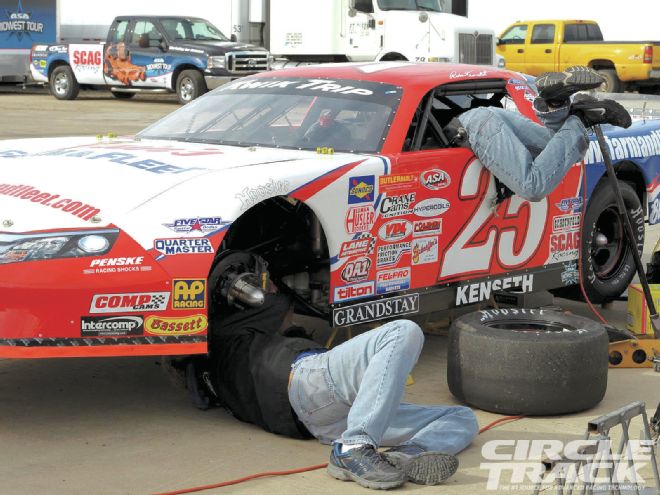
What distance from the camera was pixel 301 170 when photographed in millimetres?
5277

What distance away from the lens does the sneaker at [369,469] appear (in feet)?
13.8

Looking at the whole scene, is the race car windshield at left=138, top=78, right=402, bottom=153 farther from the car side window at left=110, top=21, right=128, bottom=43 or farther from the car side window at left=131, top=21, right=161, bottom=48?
the car side window at left=110, top=21, right=128, bottom=43

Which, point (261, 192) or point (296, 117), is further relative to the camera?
point (296, 117)

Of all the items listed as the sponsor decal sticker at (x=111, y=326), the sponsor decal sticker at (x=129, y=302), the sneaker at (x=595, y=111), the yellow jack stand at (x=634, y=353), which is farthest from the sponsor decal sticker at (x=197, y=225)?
the yellow jack stand at (x=634, y=353)

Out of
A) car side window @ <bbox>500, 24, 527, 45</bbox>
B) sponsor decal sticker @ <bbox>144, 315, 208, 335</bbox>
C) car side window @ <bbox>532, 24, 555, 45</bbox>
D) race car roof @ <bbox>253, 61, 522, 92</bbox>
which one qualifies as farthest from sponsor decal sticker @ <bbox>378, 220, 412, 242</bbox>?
car side window @ <bbox>500, 24, 527, 45</bbox>

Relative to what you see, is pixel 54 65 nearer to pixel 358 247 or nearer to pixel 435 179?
pixel 435 179

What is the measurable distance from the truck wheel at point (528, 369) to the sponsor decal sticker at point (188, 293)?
127 centimetres

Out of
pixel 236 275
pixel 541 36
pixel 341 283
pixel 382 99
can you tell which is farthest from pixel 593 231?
pixel 541 36

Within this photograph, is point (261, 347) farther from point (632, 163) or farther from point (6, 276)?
point (632, 163)

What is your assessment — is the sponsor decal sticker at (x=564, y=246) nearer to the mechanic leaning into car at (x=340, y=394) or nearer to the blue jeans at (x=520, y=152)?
the blue jeans at (x=520, y=152)

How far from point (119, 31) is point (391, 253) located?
19.4m

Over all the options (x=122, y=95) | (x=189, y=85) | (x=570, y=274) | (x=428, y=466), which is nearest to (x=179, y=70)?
(x=189, y=85)

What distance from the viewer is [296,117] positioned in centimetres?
618

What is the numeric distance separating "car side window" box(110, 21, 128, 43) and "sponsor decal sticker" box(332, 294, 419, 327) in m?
19.2
